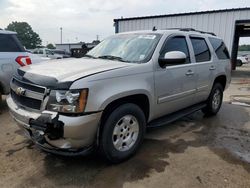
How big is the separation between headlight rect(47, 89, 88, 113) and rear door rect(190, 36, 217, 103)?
2617mm

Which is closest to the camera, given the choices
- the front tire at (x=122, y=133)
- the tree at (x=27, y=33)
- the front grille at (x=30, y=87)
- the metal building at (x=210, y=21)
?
the front grille at (x=30, y=87)

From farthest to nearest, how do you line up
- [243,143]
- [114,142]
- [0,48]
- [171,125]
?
[0,48]
[171,125]
[243,143]
[114,142]

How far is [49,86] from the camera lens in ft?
9.16

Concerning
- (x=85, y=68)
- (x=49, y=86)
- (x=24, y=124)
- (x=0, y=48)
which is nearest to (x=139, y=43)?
(x=85, y=68)

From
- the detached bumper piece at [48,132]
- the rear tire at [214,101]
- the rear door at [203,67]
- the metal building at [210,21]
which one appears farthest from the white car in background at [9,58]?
the metal building at [210,21]

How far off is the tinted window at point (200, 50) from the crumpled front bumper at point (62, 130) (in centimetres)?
275

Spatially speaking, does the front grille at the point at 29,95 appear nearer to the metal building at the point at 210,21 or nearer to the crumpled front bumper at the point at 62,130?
the crumpled front bumper at the point at 62,130

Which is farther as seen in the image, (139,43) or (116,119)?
(139,43)

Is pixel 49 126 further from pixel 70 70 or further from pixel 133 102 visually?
pixel 133 102

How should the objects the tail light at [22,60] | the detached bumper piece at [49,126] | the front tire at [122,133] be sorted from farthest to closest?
the tail light at [22,60] → the front tire at [122,133] → the detached bumper piece at [49,126]

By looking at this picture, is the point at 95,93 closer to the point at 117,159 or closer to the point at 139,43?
the point at 117,159

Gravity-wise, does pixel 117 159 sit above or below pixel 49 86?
below

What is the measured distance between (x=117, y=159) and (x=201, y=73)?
2554 mm

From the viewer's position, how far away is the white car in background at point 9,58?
5523 millimetres
